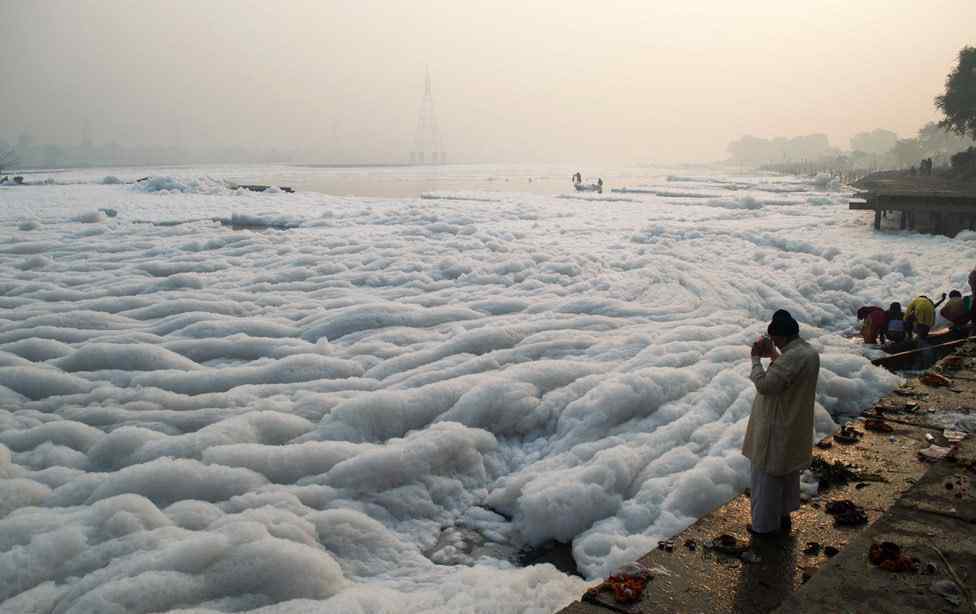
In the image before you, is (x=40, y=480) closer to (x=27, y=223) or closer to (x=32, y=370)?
(x=32, y=370)

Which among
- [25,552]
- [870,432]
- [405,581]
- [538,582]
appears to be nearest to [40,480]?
[25,552]

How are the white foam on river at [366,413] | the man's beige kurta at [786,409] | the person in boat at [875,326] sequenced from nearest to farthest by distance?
the man's beige kurta at [786,409], the white foam on river at [366,413], the person in boat at [875,326]

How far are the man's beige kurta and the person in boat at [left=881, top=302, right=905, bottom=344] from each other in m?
7.86

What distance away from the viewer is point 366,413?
24.2 ft

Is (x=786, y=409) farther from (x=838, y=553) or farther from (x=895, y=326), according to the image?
(x=895, y=326)

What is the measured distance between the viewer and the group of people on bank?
1078cm

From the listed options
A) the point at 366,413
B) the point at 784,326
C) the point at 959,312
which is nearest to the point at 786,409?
the point at 784,326

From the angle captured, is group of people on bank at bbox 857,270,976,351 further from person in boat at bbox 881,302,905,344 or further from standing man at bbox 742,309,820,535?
standing man at bbox 742,309,820,535

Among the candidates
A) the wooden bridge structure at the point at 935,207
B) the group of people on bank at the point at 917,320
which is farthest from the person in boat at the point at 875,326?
the wooden bridge structure at the point at 935,207

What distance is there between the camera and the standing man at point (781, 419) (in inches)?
168

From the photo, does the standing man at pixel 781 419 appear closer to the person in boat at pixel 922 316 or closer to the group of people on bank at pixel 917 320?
the group of people on bank at pixel 917 320

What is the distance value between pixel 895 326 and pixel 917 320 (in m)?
0.33

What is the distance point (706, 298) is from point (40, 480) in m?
11.3

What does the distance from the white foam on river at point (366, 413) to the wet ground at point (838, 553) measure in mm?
725
